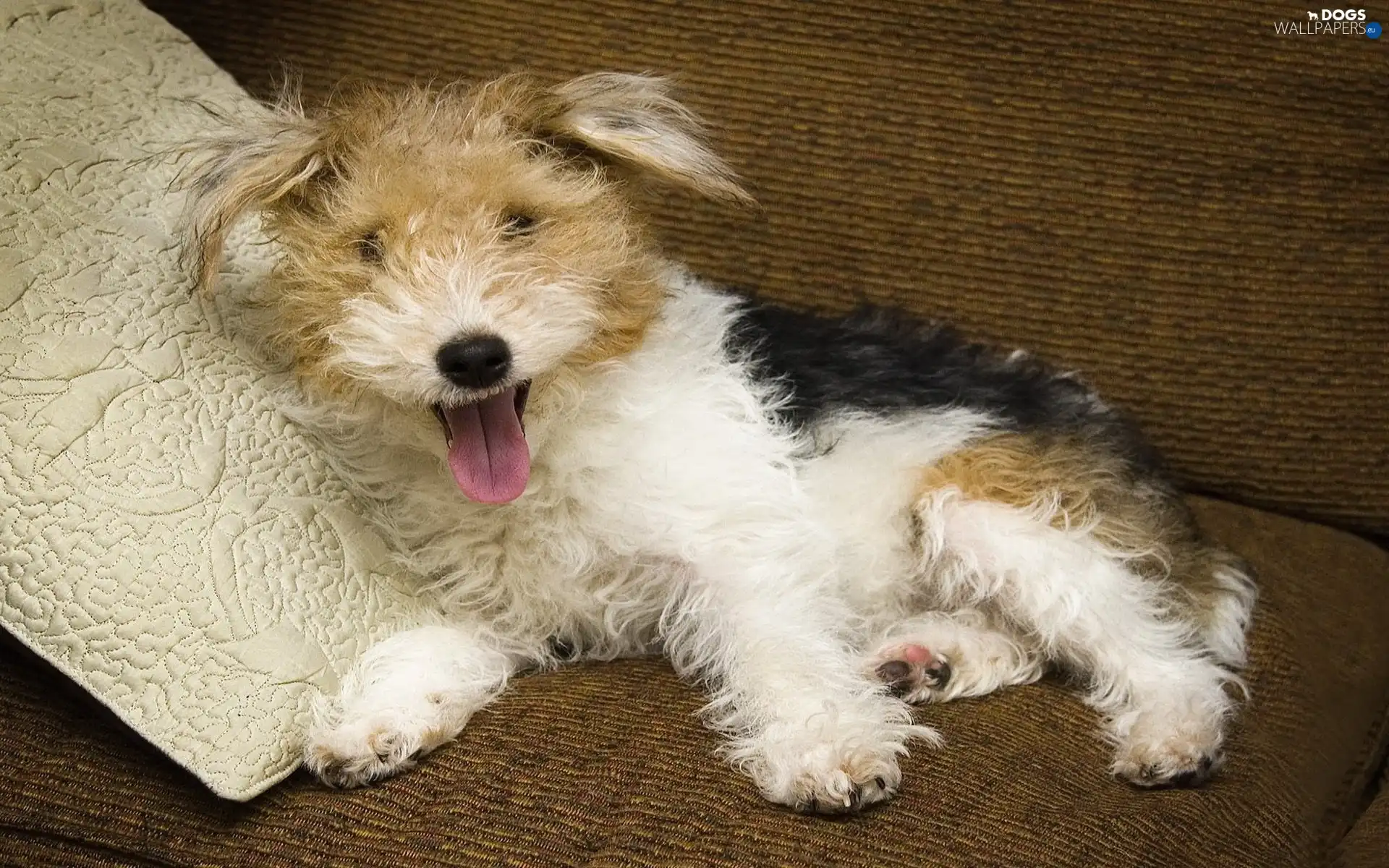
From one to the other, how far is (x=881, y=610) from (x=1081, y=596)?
0.44 meters

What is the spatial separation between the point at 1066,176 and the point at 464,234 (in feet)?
5.82

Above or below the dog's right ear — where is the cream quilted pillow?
below

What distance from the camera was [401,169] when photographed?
7.30 feet

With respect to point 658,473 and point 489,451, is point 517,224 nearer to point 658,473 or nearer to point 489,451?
point 489,451

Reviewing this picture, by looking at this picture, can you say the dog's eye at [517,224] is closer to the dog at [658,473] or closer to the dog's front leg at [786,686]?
the dog at [658,473]

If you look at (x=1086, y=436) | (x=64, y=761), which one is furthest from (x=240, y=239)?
(x=1086, y=436)

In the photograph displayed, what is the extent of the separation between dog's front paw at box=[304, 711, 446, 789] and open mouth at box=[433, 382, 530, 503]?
→ 16.6 inches

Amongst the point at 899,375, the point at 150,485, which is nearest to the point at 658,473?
the point at 899,375

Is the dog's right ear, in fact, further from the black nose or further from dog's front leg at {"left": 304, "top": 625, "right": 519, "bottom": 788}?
dog's front leg at {"left": 304, "top": 625, "right": 519, "bottom": 788}

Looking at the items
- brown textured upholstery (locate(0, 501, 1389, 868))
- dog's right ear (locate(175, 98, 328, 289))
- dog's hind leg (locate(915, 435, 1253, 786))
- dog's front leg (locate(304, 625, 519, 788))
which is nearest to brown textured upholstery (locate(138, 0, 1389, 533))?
dog's hind leg (locate(915, 435, 1253, 786))

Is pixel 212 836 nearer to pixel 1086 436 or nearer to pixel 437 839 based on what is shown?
pixel 437 839

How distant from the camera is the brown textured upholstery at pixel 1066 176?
10.4 feet

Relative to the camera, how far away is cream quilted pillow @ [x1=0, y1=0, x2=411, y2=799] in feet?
6.56

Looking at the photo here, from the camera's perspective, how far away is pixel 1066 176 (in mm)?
3266
